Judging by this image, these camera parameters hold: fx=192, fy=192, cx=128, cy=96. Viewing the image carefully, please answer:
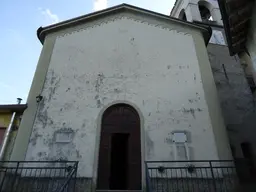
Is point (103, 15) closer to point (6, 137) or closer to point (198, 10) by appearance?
point (6, 137)

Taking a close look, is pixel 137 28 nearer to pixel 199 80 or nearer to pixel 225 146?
pixel 199 80

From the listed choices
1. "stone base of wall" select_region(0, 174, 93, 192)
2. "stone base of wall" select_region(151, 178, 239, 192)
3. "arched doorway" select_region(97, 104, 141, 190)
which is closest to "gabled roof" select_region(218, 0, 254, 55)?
"arched doorway" select_region(97, 104, 141, 190)

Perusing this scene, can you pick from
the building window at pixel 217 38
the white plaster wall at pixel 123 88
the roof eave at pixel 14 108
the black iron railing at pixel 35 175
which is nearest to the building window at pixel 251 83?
the building window at pixel 217 38

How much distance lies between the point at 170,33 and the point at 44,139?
735 cm

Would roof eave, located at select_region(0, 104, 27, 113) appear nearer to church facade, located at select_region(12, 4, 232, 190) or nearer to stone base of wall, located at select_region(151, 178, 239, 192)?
church facade, located at select_region(12, 4, 232, 190)

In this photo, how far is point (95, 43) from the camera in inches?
359

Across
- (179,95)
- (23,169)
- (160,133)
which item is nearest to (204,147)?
(160,133)

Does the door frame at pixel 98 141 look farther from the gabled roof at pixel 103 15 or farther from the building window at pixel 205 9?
the building window at pixel 205 9

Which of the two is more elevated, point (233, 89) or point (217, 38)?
point (217, 38)

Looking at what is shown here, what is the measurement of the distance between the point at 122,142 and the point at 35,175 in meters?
3.43

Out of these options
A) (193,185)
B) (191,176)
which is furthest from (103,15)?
(193,185)

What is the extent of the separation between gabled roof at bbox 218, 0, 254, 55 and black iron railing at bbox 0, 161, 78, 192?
5978mm

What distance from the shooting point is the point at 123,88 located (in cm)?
780

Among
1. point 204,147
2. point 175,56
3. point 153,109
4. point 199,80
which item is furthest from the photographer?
point 175,56
